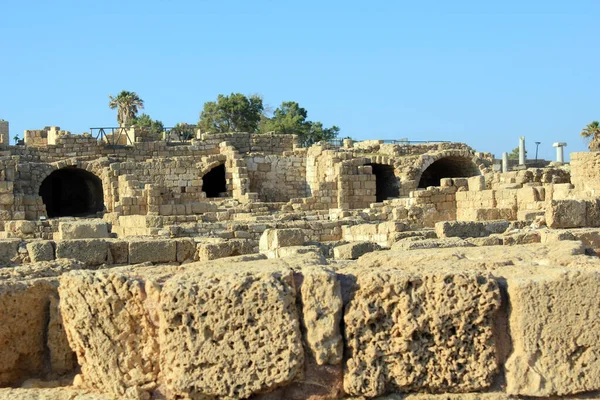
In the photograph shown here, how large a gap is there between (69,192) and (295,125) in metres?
20.8

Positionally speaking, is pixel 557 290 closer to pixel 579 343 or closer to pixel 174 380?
pixel 579 343

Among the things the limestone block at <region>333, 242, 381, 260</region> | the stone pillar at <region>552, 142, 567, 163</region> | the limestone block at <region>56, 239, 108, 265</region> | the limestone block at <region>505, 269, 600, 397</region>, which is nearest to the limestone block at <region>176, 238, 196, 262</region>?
the limestone block at <region>56, 239, 108, 265</region>

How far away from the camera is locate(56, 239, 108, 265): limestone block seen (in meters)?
9.05

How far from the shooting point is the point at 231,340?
13.4 feet

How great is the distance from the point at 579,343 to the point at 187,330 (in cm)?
184

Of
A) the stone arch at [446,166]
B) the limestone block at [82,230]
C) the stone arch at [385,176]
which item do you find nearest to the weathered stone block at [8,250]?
the limestone block at [82,230]

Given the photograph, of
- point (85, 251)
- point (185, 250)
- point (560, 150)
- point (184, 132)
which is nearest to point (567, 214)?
point (185, 250)

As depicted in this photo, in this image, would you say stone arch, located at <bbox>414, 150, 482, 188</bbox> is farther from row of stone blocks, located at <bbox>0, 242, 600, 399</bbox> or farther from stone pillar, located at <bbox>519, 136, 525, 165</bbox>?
row of stone blocks, located at <bbox>0, 242, 600, 399</bbox>

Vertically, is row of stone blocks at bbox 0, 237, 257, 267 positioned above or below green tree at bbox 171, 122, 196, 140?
below

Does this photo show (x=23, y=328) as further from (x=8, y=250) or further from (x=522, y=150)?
(x=522, y=150)

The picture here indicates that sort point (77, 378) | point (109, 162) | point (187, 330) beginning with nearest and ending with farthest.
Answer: point (187, 330) < point (77, 378) < point (109, 162)

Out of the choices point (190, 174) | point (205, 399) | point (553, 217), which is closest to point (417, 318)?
point (205, 399)

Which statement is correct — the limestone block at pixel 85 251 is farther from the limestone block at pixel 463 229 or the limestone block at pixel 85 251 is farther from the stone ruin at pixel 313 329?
the limestone block at pixel 463 229

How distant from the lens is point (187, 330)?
409cm
